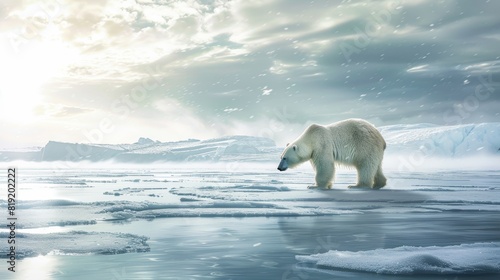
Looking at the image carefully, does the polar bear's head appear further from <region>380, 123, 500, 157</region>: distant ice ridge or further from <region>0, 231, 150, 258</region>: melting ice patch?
<region>380, 123, 500, 157</region>: distant ice ridge

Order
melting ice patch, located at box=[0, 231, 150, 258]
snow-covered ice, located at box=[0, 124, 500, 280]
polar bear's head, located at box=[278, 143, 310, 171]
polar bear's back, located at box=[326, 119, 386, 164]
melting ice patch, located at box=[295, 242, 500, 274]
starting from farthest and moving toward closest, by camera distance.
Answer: polar bear's head, located at box=[278, 143, 310, 171] < polar bear's back, located at box=[326, 119, 386, 164] < melting ice patch, located at box=[0, 231, 150, 258] < snow-covered ice, located at box=[0, 124, 500, 280] < melting ice patch, located at box=[295, 242, 500, 274]

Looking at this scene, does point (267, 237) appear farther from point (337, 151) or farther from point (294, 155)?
point (337, 151)

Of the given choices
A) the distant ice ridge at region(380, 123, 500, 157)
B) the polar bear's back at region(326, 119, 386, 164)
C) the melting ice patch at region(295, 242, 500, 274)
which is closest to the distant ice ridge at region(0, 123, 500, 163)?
the distant ice ridge at region(380, 123, 500, 157)

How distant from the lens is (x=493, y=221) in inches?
338

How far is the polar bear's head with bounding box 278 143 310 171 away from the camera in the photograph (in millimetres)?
15094

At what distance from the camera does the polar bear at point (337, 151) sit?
15.0 metres

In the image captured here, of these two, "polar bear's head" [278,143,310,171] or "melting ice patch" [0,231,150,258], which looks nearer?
"melting ice patch" [0,231,150,258]

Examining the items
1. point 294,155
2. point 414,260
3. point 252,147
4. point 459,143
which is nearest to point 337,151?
point 294,155

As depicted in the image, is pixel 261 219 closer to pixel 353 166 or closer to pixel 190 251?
pixel 190 251

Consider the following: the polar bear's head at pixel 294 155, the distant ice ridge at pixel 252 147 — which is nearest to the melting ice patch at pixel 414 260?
the polar bear's head at pixel 294 155

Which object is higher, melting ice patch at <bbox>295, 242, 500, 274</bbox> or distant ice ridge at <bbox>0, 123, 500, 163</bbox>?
distant ice ridge at <bbox>0, 123, 500, 163</bbox>

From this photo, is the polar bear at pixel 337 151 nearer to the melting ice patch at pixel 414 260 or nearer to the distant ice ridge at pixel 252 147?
the melting ice patch at pixel 414 260

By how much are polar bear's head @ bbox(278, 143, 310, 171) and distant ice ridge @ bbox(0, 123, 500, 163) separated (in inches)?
1522

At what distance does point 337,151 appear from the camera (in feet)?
49.9
